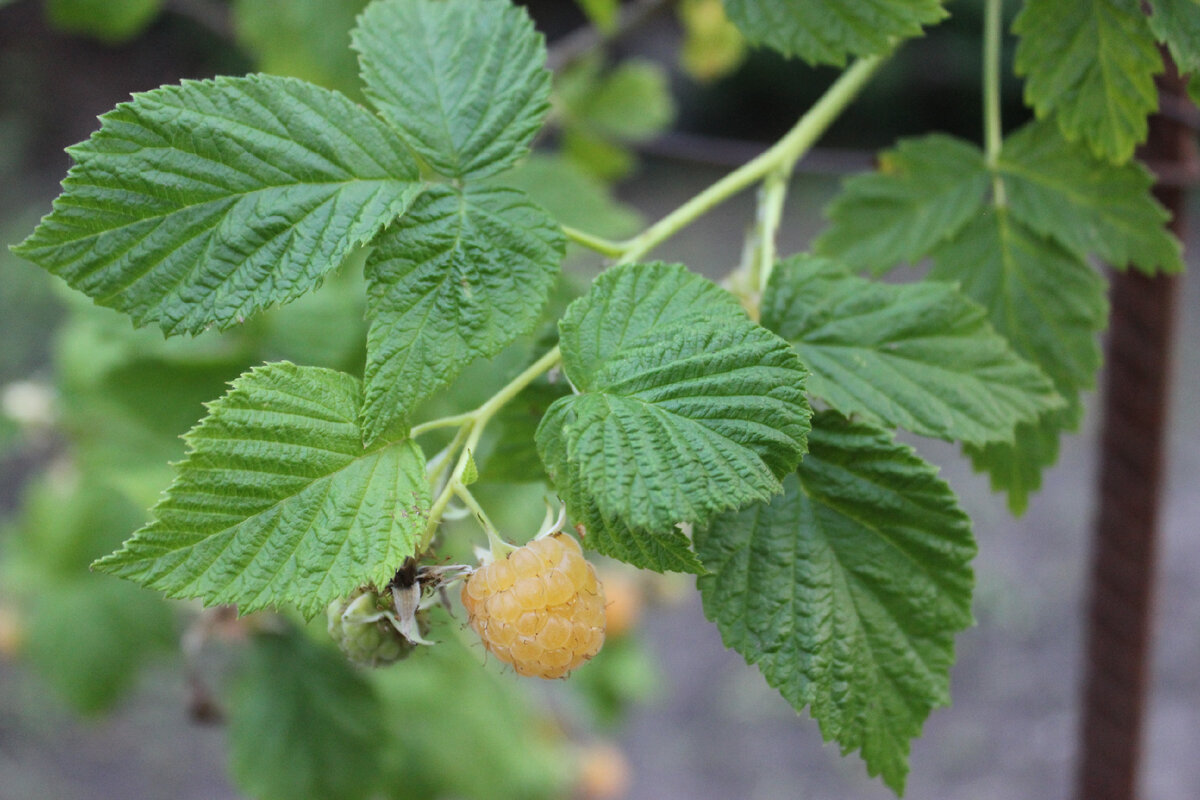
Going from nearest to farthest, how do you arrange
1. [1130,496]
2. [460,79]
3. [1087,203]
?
[460,79] → [1087,203] → [1130,496]

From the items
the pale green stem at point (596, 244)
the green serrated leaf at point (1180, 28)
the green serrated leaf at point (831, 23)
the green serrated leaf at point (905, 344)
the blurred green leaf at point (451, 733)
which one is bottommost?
the blurred green leaf at point (451, 733)

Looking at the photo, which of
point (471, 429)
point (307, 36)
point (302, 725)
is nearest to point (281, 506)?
point (471, 429)

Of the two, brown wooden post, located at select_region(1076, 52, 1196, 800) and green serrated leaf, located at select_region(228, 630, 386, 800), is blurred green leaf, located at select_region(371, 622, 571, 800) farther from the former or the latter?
brown wooden post, located at select_region(1076, 52, 1196, 800)

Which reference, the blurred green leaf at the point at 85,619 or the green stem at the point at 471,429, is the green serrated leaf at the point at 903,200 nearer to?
the green stem at the point at 471,429

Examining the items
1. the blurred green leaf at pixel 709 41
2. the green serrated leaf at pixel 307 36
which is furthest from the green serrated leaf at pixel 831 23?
the blurred green leaf at pixel 709 41

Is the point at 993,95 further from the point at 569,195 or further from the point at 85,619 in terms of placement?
the point at 85,619

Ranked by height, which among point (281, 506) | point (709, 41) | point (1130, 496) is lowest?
point (1130, 496)

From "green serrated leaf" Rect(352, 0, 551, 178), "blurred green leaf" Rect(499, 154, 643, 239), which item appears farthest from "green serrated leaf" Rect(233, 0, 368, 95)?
"green serrated leaf" Rect(352, 0, 551, 178)

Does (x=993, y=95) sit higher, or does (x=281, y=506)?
(x=993, y=95)
